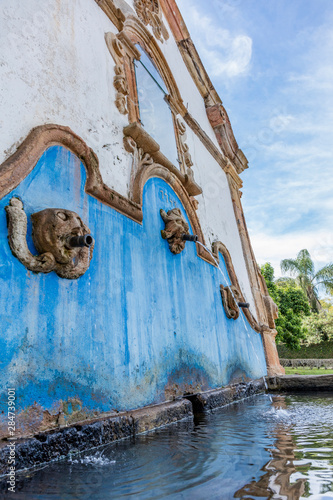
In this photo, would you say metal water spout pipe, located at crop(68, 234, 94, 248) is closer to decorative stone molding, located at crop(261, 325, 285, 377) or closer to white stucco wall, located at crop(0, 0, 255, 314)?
white stucco wall, located at crop(0, 0, 255, 314)

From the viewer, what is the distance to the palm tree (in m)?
20.4

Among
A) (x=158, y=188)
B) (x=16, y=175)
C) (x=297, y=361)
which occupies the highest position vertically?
(x=158, y=188)

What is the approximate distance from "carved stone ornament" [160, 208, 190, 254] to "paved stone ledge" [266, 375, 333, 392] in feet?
9.50

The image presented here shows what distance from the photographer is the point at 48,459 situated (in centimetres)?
177

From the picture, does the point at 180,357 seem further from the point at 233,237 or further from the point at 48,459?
the point at 233,237

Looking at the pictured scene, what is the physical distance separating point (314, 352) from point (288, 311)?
4721mm

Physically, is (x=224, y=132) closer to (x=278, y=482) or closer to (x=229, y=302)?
(x=229, y=302)

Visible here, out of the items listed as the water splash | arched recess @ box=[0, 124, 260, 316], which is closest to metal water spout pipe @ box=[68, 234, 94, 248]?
arched recess @ box=[0, 124, 260, 316]

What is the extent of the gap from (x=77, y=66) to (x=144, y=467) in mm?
3489

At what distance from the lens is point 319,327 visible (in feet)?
63.4

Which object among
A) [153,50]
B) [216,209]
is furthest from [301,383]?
[153,50]

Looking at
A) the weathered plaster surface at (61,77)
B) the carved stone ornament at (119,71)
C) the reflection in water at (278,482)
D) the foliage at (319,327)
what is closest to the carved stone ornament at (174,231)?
the weathered plaster surface at (61,77)

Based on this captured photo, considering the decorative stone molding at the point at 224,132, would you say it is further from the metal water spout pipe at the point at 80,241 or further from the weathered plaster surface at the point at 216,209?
the metal water spout pipe at the point at 80,241

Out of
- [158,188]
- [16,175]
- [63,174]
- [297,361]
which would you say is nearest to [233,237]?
[158,188]
